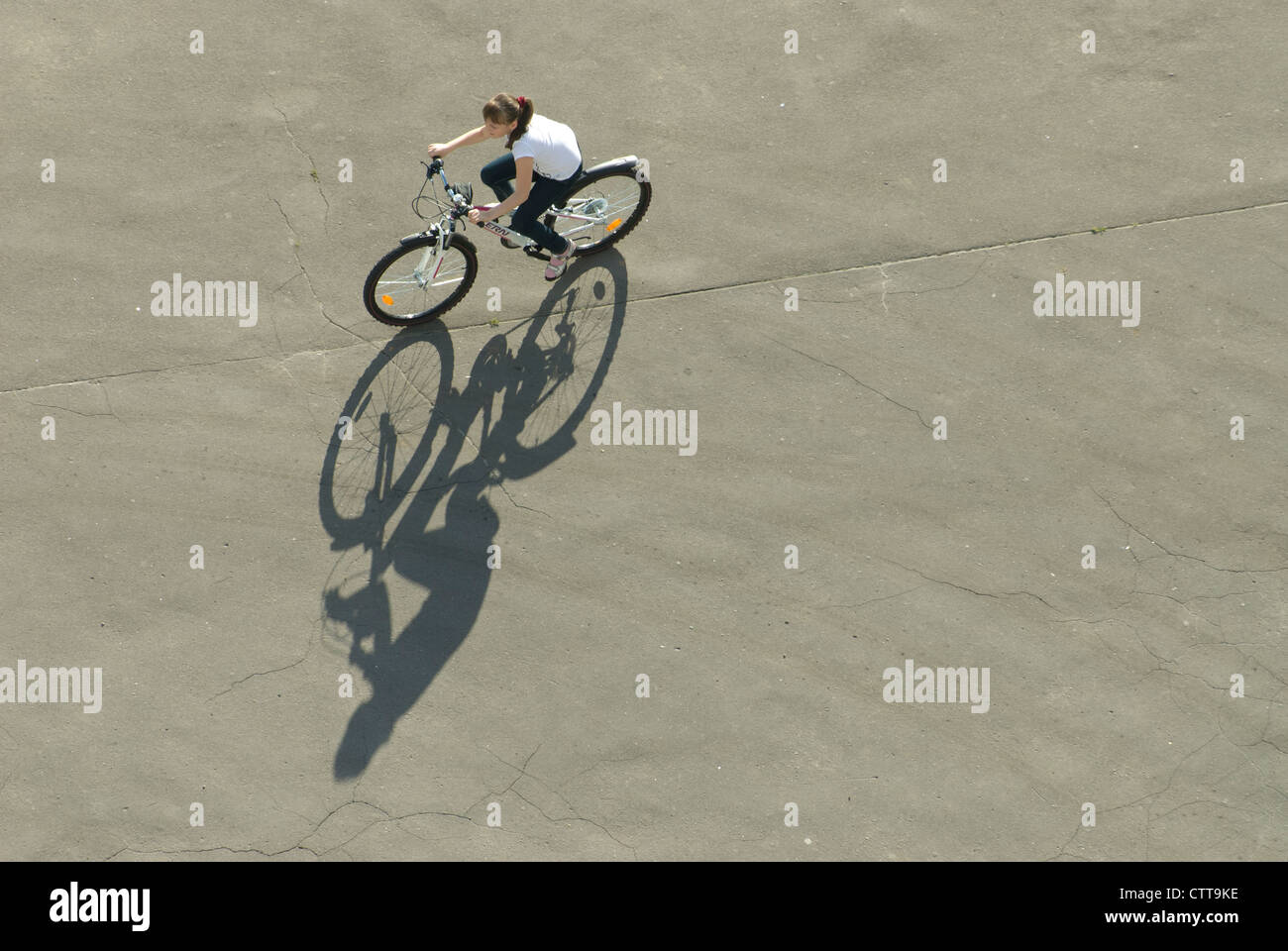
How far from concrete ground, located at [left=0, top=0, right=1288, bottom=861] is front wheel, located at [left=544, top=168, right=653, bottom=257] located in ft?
0.67

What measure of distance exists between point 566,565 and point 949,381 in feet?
11.4

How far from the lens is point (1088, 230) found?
352 inches

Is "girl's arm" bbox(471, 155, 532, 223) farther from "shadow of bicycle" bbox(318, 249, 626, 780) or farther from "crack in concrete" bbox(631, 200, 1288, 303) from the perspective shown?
"crack in concrete" bbox(631, 200, 1288, 303)

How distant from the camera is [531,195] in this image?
8180 millimetres

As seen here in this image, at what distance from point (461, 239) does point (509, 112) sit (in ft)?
3.85

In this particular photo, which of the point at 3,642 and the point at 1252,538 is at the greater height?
the point at 1252,538

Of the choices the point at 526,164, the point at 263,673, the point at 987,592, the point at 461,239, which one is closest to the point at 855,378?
the point at 987,592

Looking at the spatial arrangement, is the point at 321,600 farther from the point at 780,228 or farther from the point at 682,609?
the point at 780,228

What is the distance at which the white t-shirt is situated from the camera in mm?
7684
